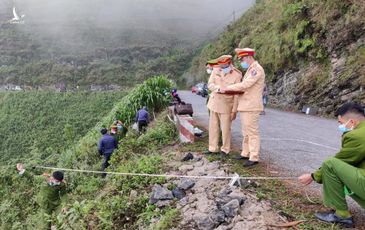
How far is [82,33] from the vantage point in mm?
131750

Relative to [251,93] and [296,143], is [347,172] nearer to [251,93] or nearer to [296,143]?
[251,93]

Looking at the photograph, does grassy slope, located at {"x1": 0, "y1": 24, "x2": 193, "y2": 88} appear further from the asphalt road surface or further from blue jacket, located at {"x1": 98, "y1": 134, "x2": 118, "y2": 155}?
blue jacket, located at {"x1": 98, "y1": 134, "x2": 118, "y2": 155}

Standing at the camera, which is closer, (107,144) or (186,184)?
(186,184)

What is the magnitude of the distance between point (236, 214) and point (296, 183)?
152 centimetres

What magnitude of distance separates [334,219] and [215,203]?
1.44 metres

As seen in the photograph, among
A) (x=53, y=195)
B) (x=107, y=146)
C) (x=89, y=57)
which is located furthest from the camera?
(x=89, y=57)

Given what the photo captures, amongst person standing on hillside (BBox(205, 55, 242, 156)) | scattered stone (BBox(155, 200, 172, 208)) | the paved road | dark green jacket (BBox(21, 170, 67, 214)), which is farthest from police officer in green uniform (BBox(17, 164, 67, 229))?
the paved road

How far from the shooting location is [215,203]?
4855 mm

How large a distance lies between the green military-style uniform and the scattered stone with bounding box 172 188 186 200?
2068 mm

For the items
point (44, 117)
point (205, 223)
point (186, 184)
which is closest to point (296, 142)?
point (186, 184)

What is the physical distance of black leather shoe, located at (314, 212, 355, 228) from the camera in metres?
4.07

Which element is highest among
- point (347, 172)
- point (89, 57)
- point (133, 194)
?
point (347, 172)

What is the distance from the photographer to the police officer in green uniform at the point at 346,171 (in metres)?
3.69

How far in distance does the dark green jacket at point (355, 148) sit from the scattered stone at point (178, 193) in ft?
7.69
